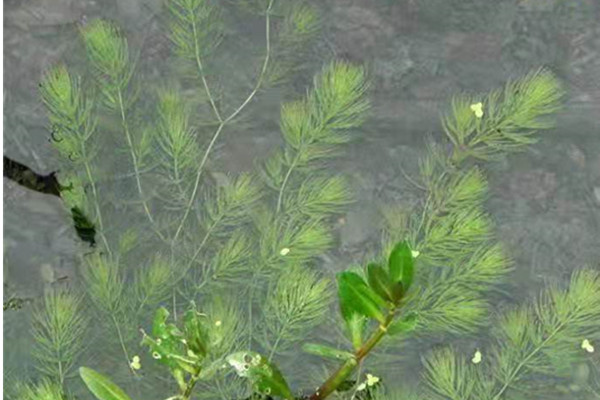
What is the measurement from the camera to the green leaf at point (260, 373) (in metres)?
1.14

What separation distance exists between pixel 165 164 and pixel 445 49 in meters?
0.31

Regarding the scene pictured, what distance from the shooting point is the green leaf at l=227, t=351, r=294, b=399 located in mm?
1145

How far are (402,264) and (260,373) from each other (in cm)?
17

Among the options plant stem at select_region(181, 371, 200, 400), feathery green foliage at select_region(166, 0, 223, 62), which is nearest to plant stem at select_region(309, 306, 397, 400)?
plant stem at select_region(181, 371, 200, 400)

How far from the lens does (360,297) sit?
3.75ft

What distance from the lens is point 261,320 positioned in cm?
127

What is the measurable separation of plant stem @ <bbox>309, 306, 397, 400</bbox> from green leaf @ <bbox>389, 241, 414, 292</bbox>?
31 mm

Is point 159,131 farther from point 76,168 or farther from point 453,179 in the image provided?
point 453,179

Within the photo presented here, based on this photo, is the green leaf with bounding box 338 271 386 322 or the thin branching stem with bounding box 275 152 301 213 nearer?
the green leaf with bounding box 338 271 386 322

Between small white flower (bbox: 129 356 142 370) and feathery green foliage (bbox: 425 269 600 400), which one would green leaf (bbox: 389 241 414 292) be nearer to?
feathery green foliage (bbox: 425 269 600 400)

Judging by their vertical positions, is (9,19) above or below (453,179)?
above

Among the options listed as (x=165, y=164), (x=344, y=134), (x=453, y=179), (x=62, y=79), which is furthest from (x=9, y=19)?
(x=453, y=179)

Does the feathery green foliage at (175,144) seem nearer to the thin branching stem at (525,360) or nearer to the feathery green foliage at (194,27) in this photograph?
the feathery green foliage at (194,27)

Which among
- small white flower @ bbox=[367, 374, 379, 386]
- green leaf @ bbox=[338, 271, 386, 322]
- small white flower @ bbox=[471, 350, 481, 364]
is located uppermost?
green leaf @ bbox=[338, 271, 386, 322]
